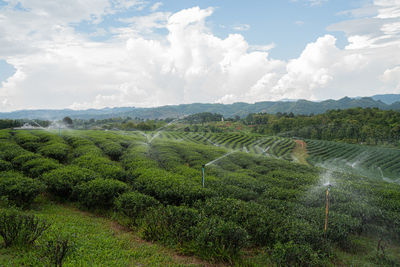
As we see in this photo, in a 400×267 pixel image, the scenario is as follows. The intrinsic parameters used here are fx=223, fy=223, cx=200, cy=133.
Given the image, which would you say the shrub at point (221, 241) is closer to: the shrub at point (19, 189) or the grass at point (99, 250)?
the grass at point (99, 250)

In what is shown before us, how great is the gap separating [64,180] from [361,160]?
28.7 meters

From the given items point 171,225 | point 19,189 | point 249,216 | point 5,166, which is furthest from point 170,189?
point 5,166

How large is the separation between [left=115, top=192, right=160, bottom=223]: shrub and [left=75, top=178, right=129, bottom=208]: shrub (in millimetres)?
834

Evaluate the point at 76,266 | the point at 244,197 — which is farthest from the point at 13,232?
the point at 244,197

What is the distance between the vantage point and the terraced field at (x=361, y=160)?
21250 mm

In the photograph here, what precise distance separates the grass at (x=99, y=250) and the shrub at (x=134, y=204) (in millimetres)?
616

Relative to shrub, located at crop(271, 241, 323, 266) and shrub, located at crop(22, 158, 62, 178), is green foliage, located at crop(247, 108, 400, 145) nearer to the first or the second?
shrub, located at crop(271, 241, 323, 266)

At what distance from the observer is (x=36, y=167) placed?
1227 cm

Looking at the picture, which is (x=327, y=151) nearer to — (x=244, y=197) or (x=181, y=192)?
(x=244, y=197)

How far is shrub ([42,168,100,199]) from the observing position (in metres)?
10.3

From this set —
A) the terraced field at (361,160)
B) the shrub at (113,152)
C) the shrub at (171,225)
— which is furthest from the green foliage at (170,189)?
the terraced field at (361,160)

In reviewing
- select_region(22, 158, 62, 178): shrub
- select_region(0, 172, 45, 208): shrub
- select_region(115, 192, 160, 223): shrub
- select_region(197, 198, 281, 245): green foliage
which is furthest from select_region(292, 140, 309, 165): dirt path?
select_region(0, 172, 45, 208): shrub

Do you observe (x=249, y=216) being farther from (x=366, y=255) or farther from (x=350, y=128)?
(x=350, y=128)

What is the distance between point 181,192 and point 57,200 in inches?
245
